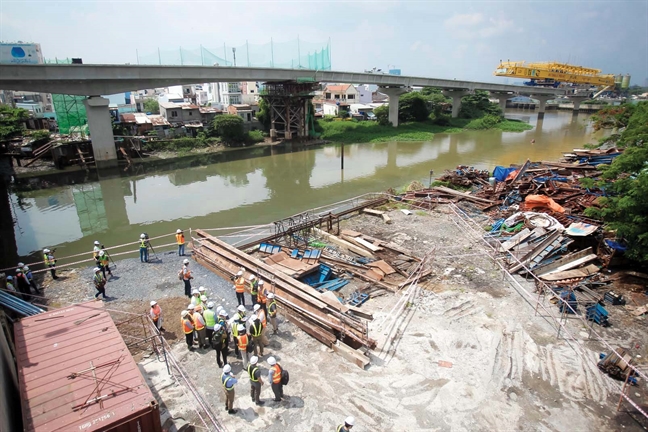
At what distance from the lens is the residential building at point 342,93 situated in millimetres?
93438

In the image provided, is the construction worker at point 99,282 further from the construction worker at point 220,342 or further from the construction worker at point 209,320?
the construction worker at point 220,342

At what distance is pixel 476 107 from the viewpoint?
3233 inches

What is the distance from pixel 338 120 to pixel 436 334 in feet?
202

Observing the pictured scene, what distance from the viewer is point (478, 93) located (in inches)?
3364

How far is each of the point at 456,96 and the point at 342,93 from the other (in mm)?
27846

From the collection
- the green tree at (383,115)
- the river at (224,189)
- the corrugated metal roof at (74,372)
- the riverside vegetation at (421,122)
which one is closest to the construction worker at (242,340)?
the corrugated metal roof at (74,372)

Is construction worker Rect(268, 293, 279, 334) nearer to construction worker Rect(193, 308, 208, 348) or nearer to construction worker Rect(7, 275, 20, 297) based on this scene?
construction worker Rect(193, 308, 208, 348)

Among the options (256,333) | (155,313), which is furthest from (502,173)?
(155,313)

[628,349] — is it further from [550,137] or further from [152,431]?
[550,137]

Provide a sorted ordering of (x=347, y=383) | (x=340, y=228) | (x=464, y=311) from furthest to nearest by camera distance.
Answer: (x=340, y=228) < (x=464, y=311) < (x=347, y=383)

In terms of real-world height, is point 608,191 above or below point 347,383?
above

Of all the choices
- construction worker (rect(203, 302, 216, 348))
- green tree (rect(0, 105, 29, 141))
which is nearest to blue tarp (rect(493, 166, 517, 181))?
construction worker (rect(203, 302, 216, 348))

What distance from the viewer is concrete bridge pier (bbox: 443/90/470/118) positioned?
7700 centimetres

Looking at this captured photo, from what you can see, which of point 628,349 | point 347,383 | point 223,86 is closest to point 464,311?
point 628,349
